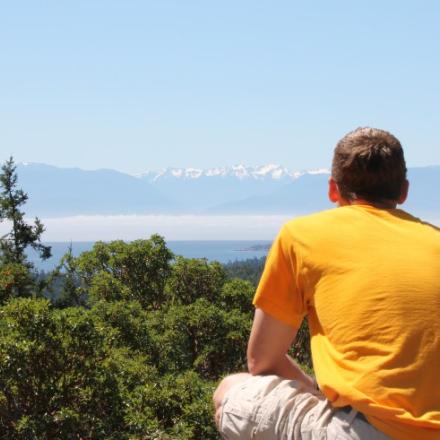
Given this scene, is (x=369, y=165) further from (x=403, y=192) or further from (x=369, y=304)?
(x=369, y=304)

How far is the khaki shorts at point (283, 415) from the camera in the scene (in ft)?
10.2

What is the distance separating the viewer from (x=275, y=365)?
141 inches

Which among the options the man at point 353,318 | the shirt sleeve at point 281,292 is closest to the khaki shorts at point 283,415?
the man at point 353,318

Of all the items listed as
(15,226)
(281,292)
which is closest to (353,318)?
(281,292)

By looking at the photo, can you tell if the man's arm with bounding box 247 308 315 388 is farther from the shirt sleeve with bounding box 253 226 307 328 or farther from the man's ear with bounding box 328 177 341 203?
the man's ear with bounding box 328 177 341 203

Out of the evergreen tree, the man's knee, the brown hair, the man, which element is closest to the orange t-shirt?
the man

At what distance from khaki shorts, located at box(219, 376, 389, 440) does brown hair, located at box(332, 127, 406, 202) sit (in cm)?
99

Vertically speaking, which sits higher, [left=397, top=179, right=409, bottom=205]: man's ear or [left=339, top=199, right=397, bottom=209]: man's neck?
[left=397, top=179, right=409, bottom=205]: man's ear

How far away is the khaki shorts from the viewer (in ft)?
10.2

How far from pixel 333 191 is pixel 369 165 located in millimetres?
324

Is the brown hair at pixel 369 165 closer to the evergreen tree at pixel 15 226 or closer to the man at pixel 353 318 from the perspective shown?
the man at pixel 353 318

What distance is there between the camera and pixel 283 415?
3.32 m

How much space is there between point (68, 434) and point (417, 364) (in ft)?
19.2

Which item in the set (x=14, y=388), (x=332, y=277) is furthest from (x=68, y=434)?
(x=332, y=277)
